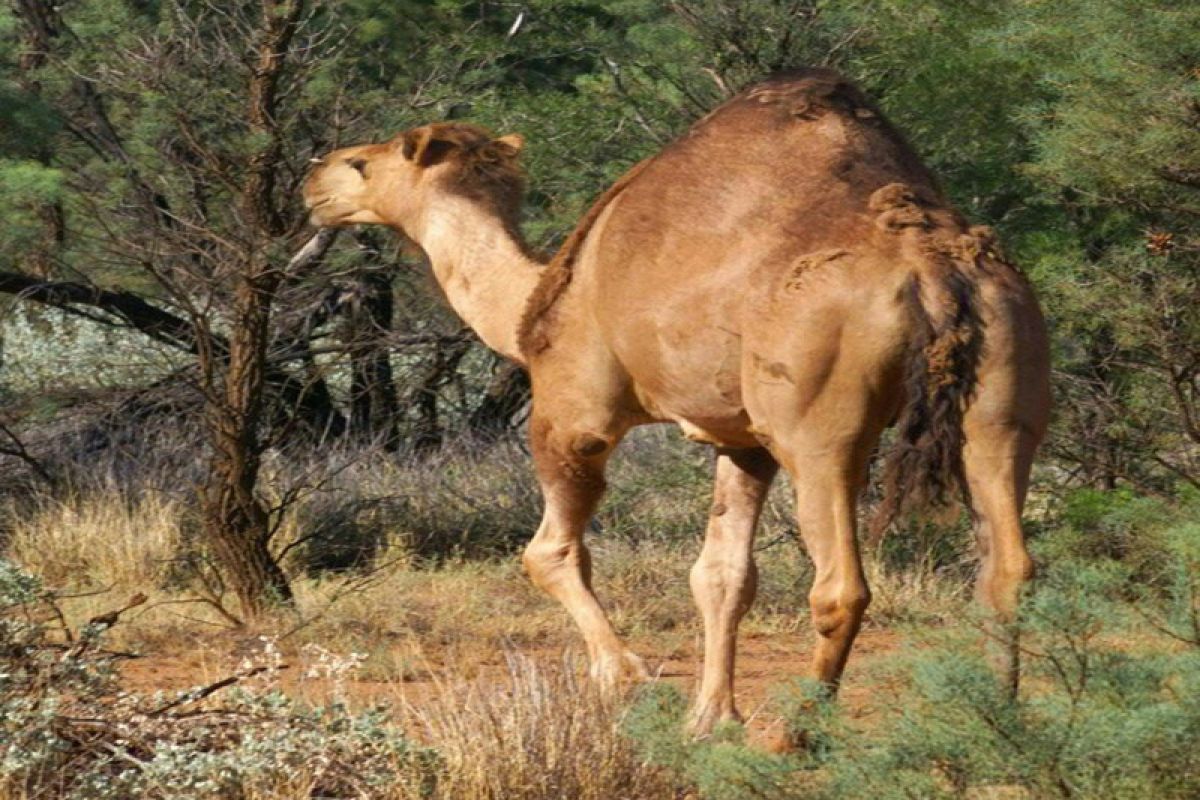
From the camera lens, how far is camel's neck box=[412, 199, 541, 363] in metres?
9.24

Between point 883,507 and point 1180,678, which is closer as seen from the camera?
point 1180,678

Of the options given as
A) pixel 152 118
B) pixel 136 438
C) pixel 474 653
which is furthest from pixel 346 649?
pixel 136 438

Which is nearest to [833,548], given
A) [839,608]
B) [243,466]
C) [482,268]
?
[839,608]

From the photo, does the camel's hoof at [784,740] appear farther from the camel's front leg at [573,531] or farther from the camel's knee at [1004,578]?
the camel's front leg at [573,531]

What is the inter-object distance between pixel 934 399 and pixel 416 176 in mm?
3840

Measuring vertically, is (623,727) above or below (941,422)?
below

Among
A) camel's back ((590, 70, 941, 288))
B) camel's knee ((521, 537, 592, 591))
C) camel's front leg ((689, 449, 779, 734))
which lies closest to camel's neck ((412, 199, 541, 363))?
camel's knee ((521, 537, 592, 591))

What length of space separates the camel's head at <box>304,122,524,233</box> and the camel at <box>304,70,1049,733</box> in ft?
0.06

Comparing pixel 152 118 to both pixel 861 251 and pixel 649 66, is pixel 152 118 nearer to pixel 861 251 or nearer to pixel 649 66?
pixel 649 66

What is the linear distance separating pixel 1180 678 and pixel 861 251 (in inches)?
72.7

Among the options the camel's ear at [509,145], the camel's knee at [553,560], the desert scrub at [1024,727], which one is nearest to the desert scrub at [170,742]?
the desert scrub at [1024,727]

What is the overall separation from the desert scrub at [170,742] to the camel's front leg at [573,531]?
1.91 meters

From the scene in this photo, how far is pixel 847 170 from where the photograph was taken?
7.52 metres

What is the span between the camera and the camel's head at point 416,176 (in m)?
9.70
